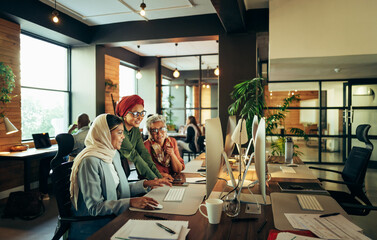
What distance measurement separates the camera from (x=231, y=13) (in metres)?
4.19

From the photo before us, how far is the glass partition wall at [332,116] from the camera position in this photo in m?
7.15

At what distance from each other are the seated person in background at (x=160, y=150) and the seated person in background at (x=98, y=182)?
918 millimetres

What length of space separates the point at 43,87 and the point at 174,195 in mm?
4878

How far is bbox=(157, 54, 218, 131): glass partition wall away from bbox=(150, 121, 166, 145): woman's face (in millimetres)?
6768

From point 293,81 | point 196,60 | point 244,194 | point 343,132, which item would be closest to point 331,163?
point 343,132

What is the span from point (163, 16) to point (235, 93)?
2.15 meters

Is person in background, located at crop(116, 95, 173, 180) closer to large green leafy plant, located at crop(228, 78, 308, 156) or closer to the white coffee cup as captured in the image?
the white coffee cup

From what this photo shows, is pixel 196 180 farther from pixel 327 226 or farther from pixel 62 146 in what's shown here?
pixel 62 146

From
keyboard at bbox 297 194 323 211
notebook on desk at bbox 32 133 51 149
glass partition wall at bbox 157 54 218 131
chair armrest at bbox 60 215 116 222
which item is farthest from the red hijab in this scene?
glass partition wall at bbox 157 54 218 131

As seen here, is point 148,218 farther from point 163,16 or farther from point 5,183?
point 163,16

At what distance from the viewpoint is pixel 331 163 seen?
738 cm

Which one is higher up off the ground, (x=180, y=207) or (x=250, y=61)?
(x=250, y=61)

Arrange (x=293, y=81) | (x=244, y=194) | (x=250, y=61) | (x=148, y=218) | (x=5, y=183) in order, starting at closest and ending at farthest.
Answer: (x=148, y=218) < (x=244, y=194) < (x=5, y=183) < (x=250, y=61) < (x=293, y=81)

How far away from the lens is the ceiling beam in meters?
3.76
